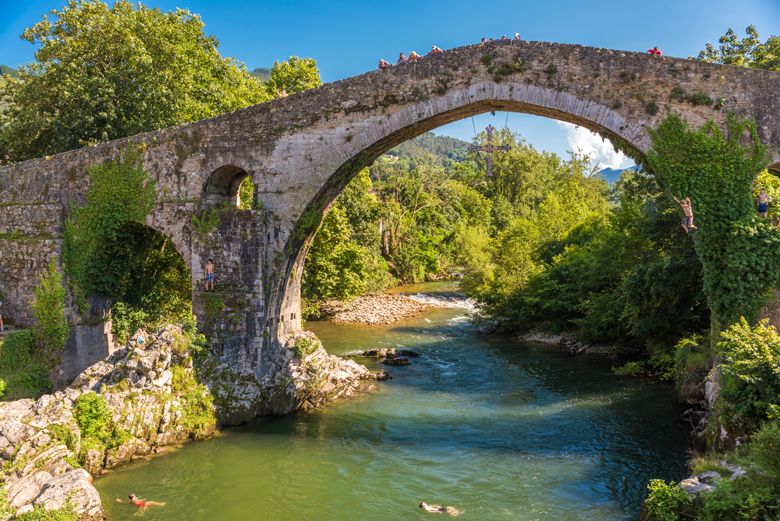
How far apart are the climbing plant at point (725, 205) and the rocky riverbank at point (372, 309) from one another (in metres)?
15.5

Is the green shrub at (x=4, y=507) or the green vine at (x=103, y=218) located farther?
the green vine at (x=103, y=218)

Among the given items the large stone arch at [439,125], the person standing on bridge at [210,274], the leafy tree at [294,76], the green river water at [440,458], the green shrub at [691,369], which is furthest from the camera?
the leafy tree at [294,76]

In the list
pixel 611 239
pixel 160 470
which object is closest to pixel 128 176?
pixel 160 470

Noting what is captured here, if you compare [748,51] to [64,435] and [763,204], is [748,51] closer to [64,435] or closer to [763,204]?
[763,204]

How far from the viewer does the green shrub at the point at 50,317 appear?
47.1 feet

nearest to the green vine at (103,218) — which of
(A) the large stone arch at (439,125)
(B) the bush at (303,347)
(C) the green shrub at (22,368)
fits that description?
(C) the green shrub at (22,368)

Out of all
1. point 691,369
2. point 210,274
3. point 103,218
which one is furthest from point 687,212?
point 103,218

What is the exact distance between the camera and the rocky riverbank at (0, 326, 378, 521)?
8836mm

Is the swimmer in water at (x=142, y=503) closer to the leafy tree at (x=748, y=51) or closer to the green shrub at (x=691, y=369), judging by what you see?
the green shrub at (x=691, y=369)

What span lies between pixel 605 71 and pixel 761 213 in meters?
3.75

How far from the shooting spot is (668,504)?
7.62 meters

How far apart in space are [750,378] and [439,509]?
480cm

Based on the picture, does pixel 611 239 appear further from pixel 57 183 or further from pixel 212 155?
pixel 57 183

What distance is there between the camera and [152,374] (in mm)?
11766
